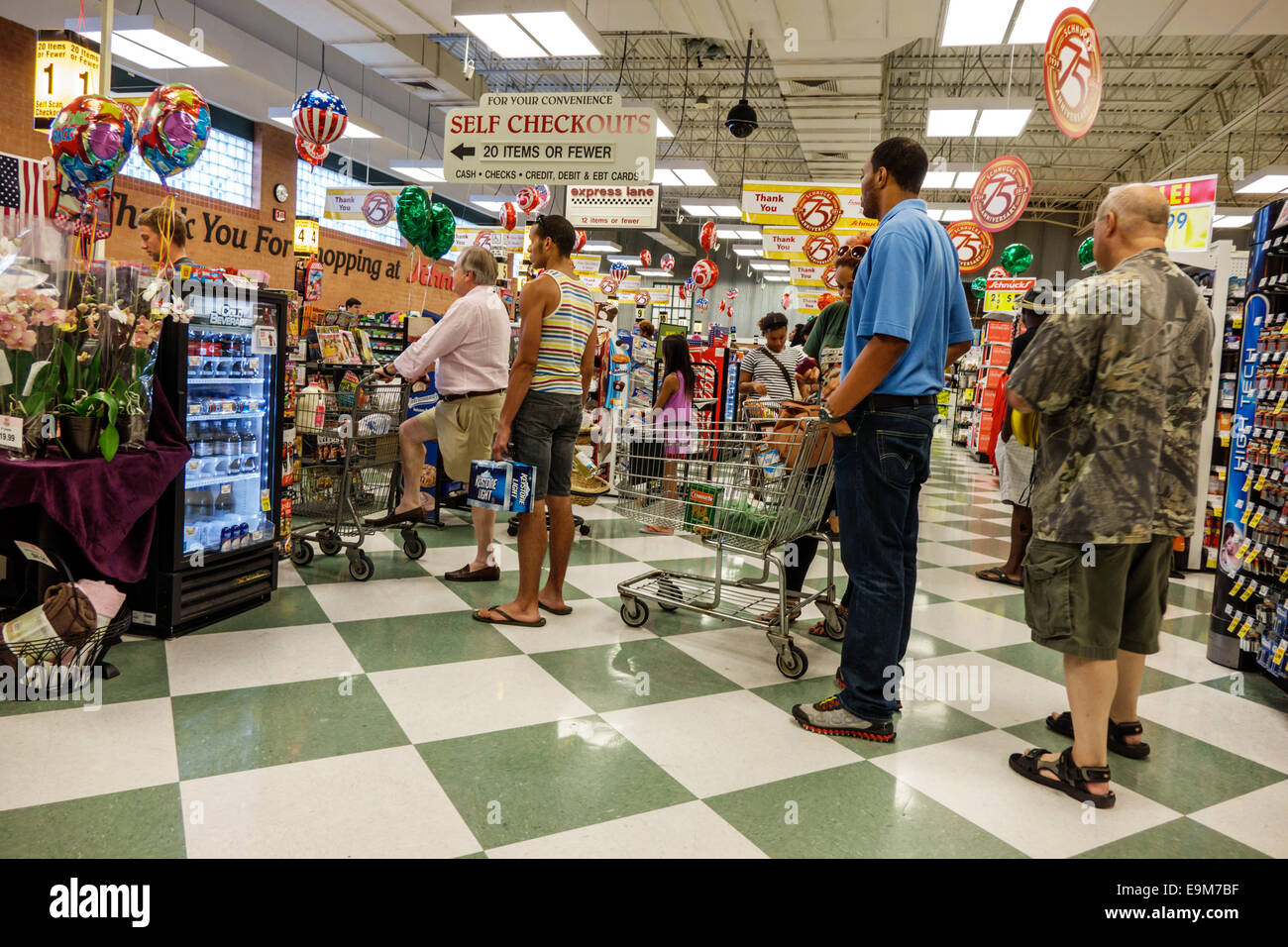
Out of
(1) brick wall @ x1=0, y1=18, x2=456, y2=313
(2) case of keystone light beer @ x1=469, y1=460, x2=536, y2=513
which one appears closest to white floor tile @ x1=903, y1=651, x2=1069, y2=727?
(2) case of keystone light beer @ x1=469, y1=460, x2=536, y2=513

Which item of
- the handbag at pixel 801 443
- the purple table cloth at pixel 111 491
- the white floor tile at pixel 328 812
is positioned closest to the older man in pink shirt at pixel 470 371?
the purple table cloth at pixel 111 491

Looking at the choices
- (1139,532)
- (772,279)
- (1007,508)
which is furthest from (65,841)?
(772,279)

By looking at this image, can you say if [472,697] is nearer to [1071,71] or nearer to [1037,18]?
[1071,71]

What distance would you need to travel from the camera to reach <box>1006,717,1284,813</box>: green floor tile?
232 centimetres

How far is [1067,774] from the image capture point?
2.28 meters

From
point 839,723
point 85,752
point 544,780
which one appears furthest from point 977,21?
point 85,752

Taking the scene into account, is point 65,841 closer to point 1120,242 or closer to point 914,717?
point 914,717

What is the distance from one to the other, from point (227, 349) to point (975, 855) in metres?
3.26

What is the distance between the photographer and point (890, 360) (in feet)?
7.70

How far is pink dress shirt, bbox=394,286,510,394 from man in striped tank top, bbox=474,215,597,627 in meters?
0.64

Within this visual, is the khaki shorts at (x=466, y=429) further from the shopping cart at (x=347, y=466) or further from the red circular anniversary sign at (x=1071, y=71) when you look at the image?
the red circular anniversary sign at (x=1071, y=71)

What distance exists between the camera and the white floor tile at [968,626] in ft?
12.0

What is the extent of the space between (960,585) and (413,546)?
3.15 m
